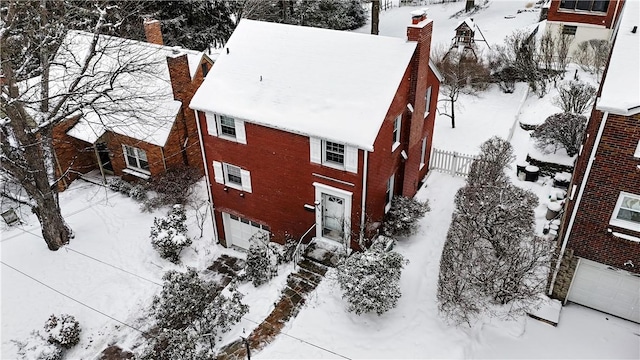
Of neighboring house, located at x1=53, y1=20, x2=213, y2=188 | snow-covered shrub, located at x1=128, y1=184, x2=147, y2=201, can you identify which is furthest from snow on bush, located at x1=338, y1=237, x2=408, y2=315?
snow-covered shrub, located at x1=128, y1=184, x2=147, y2=201

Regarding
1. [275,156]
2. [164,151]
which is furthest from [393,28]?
[275,156]

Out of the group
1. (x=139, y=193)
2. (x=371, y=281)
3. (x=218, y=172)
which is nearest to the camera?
(x=371, y=281)

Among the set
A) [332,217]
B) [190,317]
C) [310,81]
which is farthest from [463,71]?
[190,317]

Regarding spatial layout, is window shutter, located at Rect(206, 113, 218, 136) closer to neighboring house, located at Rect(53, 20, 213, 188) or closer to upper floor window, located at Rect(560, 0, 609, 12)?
neighboring house, located at Rect(53, 20, 213, 188)

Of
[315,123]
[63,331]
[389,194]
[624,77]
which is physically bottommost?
[63,331]

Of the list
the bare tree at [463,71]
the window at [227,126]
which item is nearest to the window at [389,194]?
the window at [227,126]

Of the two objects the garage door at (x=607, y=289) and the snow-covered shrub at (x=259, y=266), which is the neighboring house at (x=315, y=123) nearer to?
the snow-covered shrub at (x=259, y=266)

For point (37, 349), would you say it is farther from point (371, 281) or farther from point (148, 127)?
point (371, 281)
